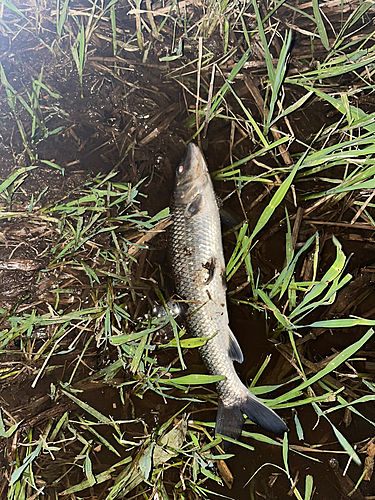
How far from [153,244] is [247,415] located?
49.3 inches

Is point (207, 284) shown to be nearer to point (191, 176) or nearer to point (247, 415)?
point (191, 176)

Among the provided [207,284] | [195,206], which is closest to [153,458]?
[207,284]

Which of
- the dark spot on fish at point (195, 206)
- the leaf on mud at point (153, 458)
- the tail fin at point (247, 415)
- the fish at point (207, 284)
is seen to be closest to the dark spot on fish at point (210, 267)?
the fish at point (207, 284)

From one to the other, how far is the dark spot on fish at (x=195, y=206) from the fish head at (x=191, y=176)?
28 mm

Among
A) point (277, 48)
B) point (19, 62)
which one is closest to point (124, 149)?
point (19, 62)

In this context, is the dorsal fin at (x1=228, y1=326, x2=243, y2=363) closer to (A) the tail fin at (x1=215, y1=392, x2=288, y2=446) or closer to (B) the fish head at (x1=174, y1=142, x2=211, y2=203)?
(A) the tail fin at (x1=215, y1=392, x2=288, y2=446)

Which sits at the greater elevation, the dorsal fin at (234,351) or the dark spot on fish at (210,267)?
the dark spot on fish at (210,267)

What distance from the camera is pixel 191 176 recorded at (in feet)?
6.36

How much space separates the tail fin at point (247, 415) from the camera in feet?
6.13

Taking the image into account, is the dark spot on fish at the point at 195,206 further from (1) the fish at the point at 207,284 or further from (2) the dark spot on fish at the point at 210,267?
(2) the dark spot on fish at the point at 210,267

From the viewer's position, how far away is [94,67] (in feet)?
7.55

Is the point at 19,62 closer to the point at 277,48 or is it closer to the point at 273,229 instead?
the point at 277,48

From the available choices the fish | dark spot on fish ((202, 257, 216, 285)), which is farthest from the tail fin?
dark spot on fish ((202, 257, 216, 285))

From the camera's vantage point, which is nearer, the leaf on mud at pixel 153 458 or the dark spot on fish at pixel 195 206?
the dark spot on fish at pixel 195 206
